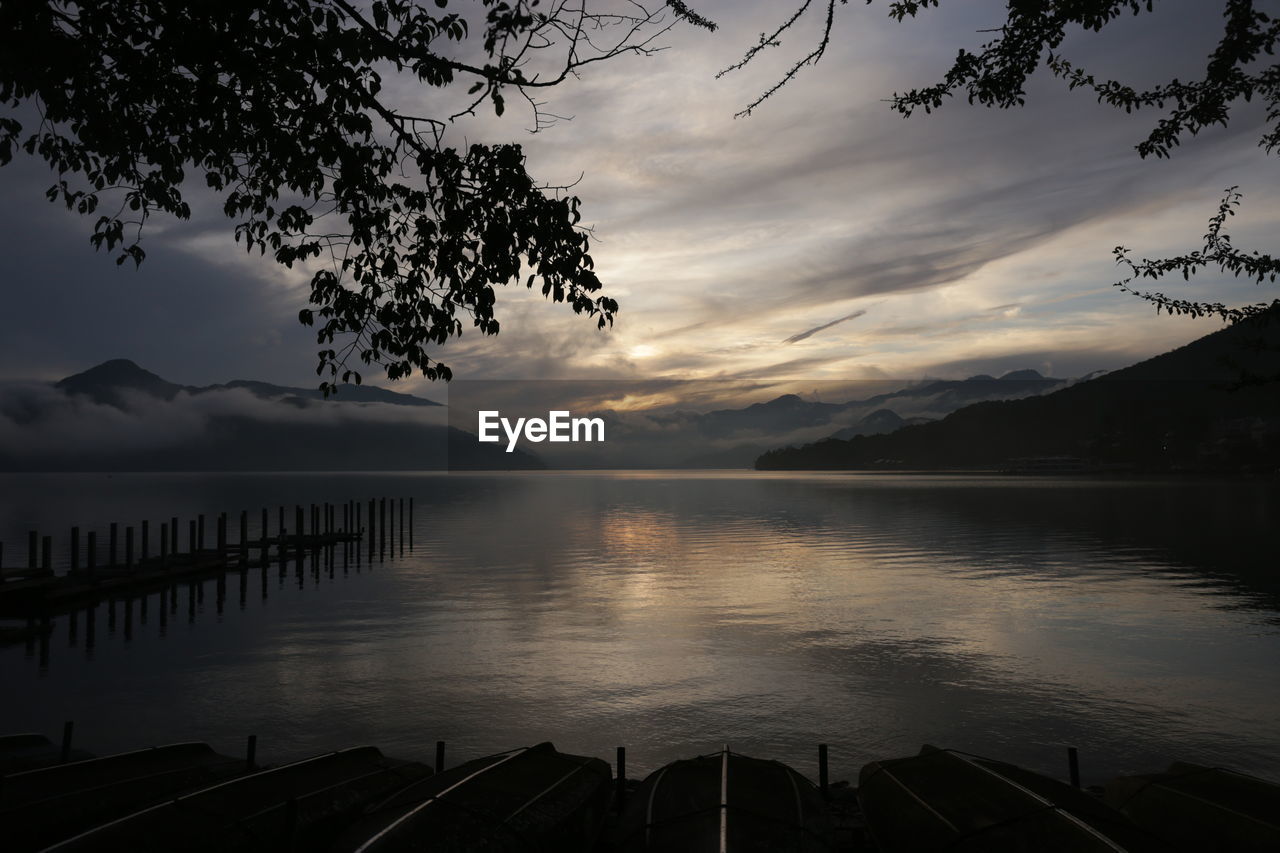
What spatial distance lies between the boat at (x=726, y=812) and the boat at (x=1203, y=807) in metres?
3.71

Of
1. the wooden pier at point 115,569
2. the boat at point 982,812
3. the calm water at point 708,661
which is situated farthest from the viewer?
the wooden pier at point 115,569

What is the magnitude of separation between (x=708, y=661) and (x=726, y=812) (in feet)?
49.5

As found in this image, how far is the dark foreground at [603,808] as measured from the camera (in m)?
7.86

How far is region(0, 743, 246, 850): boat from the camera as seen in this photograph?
26.9 feet

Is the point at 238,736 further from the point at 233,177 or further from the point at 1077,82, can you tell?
the point at 1077,82

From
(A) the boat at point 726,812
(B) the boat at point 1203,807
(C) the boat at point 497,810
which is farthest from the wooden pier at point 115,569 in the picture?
(B) the boat at point 1203,807

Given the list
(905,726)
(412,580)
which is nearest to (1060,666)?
(905,726)

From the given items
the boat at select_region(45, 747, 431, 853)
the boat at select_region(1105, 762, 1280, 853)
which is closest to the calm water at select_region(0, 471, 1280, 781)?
the boat at select_region(1105, 762, 1280, 853)

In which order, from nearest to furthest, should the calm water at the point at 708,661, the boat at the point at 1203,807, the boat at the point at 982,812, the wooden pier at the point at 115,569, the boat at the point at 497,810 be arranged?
1. the boat at the point at 982,812
2. the boat at the point at 497,810
3. the boat at the point at 1203,807
4. the calm water at the point at 708,661
5. the wooden pier at the point at 115,569

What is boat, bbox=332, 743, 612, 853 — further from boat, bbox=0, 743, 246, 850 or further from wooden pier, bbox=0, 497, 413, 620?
wooden pier, bbox=0, 497, 413, 620

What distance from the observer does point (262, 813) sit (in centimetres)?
846

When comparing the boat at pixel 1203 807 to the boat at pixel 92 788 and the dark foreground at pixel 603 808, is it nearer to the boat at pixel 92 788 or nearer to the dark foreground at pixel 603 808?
the dark foreground at pixel 603 808

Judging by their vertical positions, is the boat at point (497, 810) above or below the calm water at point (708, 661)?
above

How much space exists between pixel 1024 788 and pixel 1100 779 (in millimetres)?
7023
